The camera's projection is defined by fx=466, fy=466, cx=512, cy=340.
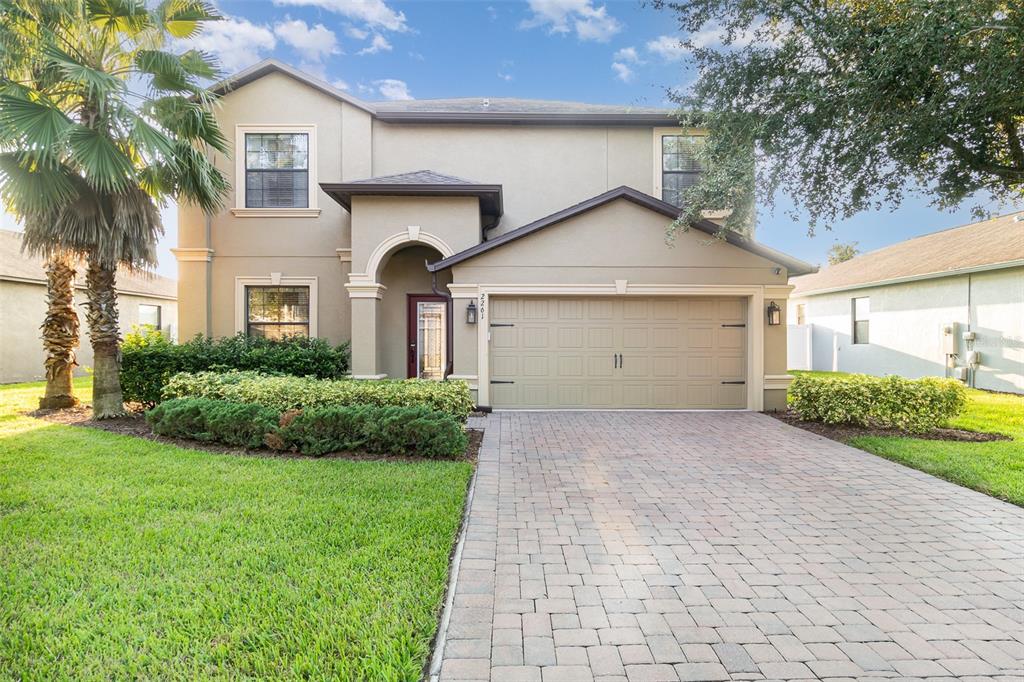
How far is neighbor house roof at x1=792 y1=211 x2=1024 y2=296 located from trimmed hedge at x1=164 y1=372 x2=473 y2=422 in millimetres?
13711

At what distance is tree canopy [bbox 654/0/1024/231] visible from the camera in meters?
5.59

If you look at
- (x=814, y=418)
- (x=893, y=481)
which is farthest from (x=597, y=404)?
(x=893, y=481)

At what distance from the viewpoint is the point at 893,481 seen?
5309 mm

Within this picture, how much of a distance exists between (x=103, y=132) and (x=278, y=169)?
3.97 metres

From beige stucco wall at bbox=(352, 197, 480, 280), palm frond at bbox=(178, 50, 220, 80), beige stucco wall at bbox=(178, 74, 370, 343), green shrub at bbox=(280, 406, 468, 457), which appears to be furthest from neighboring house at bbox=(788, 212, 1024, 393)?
palm frond at bbox=(178, 50, 220, 80)

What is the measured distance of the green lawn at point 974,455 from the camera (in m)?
5.09

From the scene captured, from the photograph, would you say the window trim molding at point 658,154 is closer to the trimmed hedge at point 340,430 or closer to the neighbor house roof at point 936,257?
the neighbor house roof at point 936,257

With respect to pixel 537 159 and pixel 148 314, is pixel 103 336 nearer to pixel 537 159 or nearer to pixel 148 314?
pixel 537 159

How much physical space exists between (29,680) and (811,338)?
21.7m

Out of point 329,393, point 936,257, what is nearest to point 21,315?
point 329,393

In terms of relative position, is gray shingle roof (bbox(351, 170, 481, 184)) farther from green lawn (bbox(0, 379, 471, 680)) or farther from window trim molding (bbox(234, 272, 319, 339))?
green lawn (bbox(0, 379, 471, 680))

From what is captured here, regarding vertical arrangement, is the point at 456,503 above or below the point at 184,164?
below

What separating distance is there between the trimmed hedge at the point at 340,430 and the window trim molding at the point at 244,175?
623 centimetres

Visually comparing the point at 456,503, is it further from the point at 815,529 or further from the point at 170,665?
the point at 815,529
